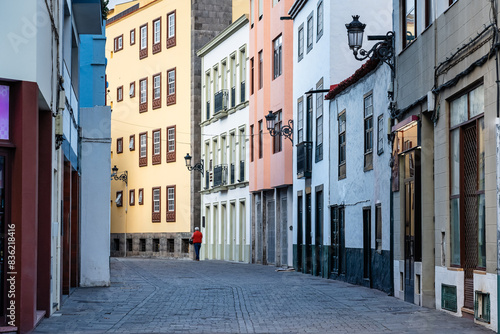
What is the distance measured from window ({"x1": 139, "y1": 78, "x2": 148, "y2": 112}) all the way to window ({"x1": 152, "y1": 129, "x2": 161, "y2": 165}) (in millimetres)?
2186

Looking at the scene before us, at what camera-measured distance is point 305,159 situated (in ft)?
104

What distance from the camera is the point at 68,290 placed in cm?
1989

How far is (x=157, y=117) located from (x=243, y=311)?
4132 centimetres

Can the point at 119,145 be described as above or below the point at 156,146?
above

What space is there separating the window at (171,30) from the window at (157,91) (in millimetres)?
2240

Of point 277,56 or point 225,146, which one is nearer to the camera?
point 277,56

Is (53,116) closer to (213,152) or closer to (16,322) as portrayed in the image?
(16,322)

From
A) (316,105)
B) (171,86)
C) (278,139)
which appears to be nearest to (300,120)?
(316,105)

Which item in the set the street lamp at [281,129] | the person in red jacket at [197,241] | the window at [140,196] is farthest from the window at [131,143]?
the street lamp at [281,129]

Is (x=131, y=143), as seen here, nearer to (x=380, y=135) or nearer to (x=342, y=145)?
(x=342, y=145)

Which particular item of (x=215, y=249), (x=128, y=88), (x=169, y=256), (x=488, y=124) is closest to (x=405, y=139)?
(x=488, y=124)

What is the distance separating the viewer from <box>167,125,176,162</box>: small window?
180 ft

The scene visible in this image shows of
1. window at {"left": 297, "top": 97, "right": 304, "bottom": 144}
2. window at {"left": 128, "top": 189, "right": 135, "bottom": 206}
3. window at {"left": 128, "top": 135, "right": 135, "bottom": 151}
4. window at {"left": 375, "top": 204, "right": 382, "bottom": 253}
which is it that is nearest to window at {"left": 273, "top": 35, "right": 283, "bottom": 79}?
window at {"left": 297, "top": 97, "right": 304, "bottom": 144}

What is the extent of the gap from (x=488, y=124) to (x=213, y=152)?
36.9m
